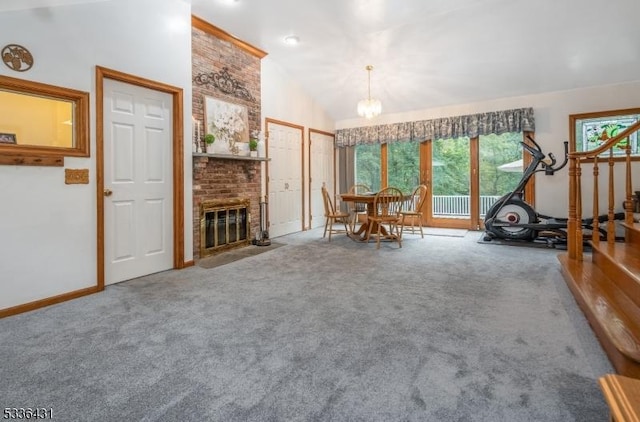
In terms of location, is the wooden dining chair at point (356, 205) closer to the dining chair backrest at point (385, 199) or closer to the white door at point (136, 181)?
the dining chair backrest at point (385, 199)

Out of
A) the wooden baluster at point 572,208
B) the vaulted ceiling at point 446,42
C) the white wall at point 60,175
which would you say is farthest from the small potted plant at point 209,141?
the wooden baluster at point 572,208

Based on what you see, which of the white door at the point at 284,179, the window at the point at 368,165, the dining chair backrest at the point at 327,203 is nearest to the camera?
the dining chair backrest at the point at 327,203

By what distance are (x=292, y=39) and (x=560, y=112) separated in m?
4.51

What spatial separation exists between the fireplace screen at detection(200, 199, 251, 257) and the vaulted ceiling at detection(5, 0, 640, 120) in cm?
237

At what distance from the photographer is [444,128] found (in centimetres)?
666

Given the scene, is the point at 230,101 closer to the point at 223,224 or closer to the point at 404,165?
the point at 223,224

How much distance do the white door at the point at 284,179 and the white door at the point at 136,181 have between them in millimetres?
2244

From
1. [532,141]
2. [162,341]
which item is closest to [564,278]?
[532,141]

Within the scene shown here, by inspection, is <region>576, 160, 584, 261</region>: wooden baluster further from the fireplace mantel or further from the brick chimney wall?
the brick chimney wall

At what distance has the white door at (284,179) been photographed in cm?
597

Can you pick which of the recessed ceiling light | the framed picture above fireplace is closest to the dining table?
the framed picture above fireplace

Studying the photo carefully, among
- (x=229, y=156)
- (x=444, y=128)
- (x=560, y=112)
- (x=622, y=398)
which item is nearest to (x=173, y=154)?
(x=229, y=156)

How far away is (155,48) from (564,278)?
15.2 feet

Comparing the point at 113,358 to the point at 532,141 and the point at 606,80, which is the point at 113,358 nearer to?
the point at 532,141
